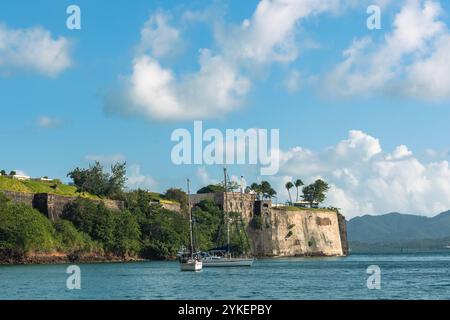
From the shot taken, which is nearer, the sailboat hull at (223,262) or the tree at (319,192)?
the sailboat hull at (223,262)

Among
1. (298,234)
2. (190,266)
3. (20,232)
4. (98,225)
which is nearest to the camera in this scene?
(190,266)

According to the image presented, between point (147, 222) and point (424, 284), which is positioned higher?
point (147, 222)

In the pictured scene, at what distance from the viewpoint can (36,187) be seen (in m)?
105

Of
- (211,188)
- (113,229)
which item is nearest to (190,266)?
(113,229)

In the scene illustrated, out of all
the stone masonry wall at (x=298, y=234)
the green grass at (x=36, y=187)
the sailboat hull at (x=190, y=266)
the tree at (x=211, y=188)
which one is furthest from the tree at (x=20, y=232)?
the tree at (x=211, y=188)

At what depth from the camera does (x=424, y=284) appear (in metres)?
54.8

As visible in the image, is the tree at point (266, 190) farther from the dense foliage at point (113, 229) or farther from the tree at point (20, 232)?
the tree at point (20, 232)

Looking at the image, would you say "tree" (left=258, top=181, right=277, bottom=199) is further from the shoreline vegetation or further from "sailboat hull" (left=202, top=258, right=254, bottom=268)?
"sailboat hull" (left=202, top=258, right=254, bottom=268)

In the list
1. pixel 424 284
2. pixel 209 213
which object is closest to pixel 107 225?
pixel 209 213

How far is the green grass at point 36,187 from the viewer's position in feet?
322

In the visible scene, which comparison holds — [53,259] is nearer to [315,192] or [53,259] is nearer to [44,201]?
[44,201]
